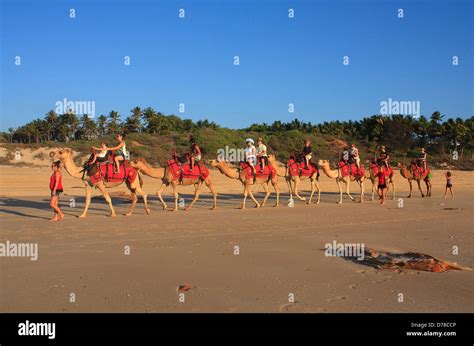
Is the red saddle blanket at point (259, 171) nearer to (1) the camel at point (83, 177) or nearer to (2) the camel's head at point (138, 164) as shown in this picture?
(2) the camel's head at point (138, 164)

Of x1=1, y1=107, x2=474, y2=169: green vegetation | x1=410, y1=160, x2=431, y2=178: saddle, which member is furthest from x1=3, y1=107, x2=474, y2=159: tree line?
x1=410, y1=160, x2=431, y2=178: saddle

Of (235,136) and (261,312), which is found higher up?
(235,136)

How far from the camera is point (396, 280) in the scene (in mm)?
7375

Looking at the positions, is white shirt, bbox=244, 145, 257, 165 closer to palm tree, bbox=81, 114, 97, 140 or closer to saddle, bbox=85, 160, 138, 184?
saddle, bbox=85, 160, 138, 184

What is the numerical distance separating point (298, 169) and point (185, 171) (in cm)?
540

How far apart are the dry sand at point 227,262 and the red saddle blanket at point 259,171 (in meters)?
2.47

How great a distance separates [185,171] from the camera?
688 inches

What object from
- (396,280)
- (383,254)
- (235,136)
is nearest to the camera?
(396,280)

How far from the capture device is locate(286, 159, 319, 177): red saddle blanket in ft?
67.2

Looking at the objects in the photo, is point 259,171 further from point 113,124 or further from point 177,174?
point 113,124

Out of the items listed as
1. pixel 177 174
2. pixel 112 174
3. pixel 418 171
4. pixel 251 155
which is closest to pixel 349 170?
pixel 418 171
